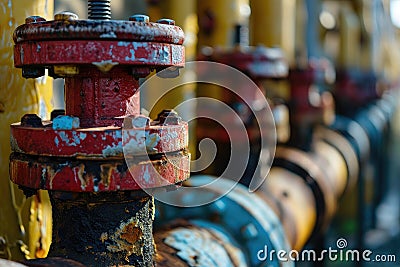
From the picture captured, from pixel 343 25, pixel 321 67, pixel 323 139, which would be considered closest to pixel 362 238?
pixel 323 139

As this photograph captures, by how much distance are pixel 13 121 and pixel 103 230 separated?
0.28 metres

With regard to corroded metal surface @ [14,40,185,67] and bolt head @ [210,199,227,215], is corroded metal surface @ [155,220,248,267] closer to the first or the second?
bolt head @ [210,199,227,215]

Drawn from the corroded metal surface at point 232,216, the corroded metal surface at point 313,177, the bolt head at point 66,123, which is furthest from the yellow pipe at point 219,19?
the bolt head at point 66,123

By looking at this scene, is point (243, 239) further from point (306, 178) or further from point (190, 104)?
point (306, 178)

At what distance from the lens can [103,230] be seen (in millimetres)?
751

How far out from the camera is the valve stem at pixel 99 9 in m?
0.75

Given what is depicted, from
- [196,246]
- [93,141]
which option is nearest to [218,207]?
[196,246]

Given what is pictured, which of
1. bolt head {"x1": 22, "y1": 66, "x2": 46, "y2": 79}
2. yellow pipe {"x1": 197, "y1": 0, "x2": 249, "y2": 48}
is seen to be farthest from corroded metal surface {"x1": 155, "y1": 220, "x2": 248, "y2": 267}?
yellow pipe {"x1": 197, "y1": 0, "x2": 249, "y2": 48}

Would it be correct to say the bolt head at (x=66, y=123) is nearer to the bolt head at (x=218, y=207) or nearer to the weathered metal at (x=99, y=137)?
the weathered metal at (x=99, y=137)

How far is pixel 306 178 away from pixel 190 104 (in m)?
0.49

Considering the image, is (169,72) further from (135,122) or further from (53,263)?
(53,263)

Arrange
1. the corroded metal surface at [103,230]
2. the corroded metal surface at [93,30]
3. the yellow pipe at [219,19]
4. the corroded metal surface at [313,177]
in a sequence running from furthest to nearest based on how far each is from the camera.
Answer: the yellow pipe at [219,19] → the corroded metal surface at [313,177] → the corroded metal surface at [103,230] → the corroded metal surface at [93,30]

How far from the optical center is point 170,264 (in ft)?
2.98

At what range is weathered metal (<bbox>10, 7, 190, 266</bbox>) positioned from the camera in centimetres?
66
